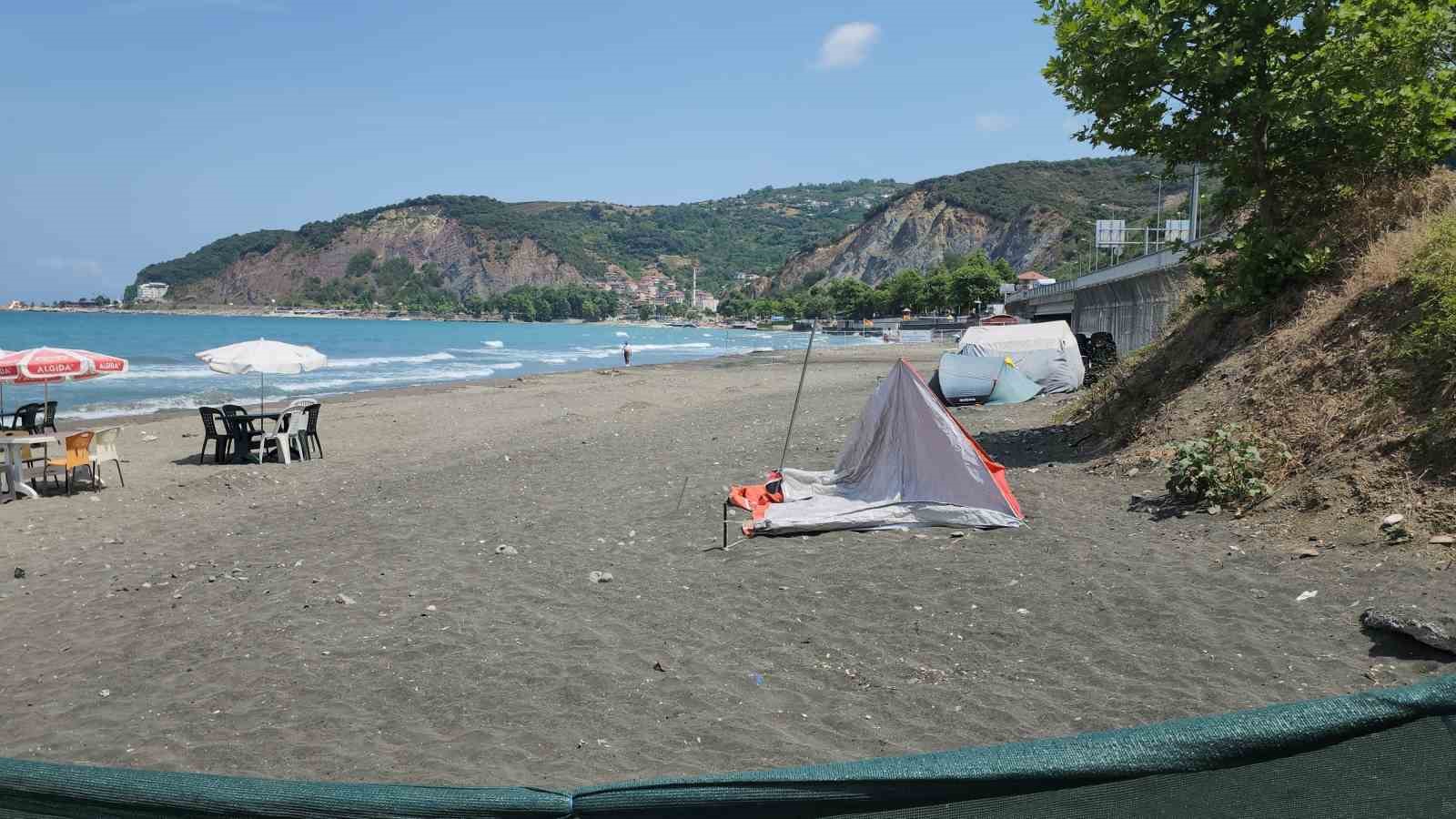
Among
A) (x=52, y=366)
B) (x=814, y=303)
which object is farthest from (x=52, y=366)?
(x=814, y=303)

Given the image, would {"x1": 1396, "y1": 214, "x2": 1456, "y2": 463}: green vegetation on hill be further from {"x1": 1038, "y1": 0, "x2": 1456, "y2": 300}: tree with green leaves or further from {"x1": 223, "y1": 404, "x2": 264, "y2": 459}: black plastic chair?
{"x1": 223, "y1": 404, "x2": 264, "y2": 459}: black plastic chair

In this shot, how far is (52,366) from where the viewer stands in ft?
46.2

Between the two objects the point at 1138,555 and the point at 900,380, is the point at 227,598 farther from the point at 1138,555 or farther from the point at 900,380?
the point at 1138,555

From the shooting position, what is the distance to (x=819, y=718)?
17.6ft

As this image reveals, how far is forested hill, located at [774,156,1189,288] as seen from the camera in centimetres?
14100

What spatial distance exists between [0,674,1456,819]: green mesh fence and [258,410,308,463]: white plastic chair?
1492 cm

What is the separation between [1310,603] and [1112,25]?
688cm

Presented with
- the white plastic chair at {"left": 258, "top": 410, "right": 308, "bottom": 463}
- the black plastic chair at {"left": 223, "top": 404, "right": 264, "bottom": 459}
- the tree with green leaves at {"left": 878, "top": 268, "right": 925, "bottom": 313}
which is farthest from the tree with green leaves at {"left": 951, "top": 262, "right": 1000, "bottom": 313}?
the black plastic chair at {"left": 223, "top": 404, "right": 264, "bottom": 459}

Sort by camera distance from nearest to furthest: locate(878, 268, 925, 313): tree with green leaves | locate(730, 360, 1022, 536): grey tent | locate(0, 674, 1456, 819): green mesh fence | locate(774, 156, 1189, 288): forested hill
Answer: locate(0, 674, 1456, 819): green mesh fence < locate(730, 360, 1022, 536): grey tent < locate(878, 268, 925, 313): tree with green leaves < locate(774, 156, 1189, 288): forested hill

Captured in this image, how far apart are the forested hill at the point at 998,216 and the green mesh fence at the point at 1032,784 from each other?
132296 millimetres

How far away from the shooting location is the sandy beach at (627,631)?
520cm

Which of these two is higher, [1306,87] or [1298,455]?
[1306,87]

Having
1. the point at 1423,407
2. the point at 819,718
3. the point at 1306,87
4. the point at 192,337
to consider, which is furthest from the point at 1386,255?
the point at 192,337

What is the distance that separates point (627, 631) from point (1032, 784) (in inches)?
217
